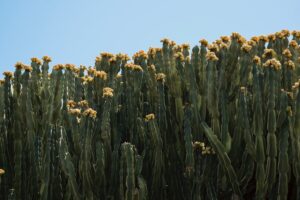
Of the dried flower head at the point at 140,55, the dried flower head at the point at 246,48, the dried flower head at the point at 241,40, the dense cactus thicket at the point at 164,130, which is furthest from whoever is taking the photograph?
the dried flower head at the point at 140,55

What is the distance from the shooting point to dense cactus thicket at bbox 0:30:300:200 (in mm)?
3910

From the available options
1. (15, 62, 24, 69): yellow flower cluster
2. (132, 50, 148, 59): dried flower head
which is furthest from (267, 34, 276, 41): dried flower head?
(15, 62, 24, 69): yellow flower cluster

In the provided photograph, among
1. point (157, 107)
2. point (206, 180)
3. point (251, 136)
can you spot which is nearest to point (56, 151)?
point (157, 107)

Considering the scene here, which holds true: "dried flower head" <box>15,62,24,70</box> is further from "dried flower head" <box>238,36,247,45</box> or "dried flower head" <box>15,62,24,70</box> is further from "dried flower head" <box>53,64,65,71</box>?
"dried flower head" <box>238,36,247,45</box>

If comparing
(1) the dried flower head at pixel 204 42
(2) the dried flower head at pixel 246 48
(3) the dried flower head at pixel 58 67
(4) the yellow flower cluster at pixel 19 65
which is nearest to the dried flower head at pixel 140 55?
(1) the dried flower head at pixel 204 42

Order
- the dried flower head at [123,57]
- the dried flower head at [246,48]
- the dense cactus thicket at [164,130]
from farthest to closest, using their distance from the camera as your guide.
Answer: the dried flower head at [123,57] → the dried flower head at [246,48] → the dense cactus thicket at [164,130]

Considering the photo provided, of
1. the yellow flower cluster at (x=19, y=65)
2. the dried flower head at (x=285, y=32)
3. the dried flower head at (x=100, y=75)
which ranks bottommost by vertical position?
the dried flower head at (x=100, y=75)

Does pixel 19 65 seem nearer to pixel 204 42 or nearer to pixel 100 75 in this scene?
pixel 100 75

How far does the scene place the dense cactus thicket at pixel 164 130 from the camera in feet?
12.8

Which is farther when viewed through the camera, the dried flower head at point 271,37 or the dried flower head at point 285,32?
the dried flower head at point 285,32

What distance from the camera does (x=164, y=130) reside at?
443cm

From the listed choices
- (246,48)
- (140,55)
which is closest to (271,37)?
(246,48)

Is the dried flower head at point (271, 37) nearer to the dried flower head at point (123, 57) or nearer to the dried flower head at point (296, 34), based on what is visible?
the dried flower head at point (296, 34)

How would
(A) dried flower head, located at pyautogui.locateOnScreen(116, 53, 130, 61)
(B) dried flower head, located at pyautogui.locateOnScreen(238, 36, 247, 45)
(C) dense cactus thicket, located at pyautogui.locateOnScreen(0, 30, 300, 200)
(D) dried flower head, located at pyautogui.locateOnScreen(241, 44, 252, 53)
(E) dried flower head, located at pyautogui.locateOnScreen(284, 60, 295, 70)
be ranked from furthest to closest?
(A) dried flower head, located at pyautogui.locateOnScreen(116, 53, 130, 61) < (B) dried flower head, located at pyautogui.locateOnScreen(238, 36, 247, 45) < (D) dried flower head, located at pyautogui.locateOnScreen(241, 44, 252, 53) < (E) dried flower head, located at pyautogui.locateOnScreen(284, 60, 295, 70) < (C) dense cactus thicket, located at pyautogui.locateOnScreen(0, 30, 300, 200)
